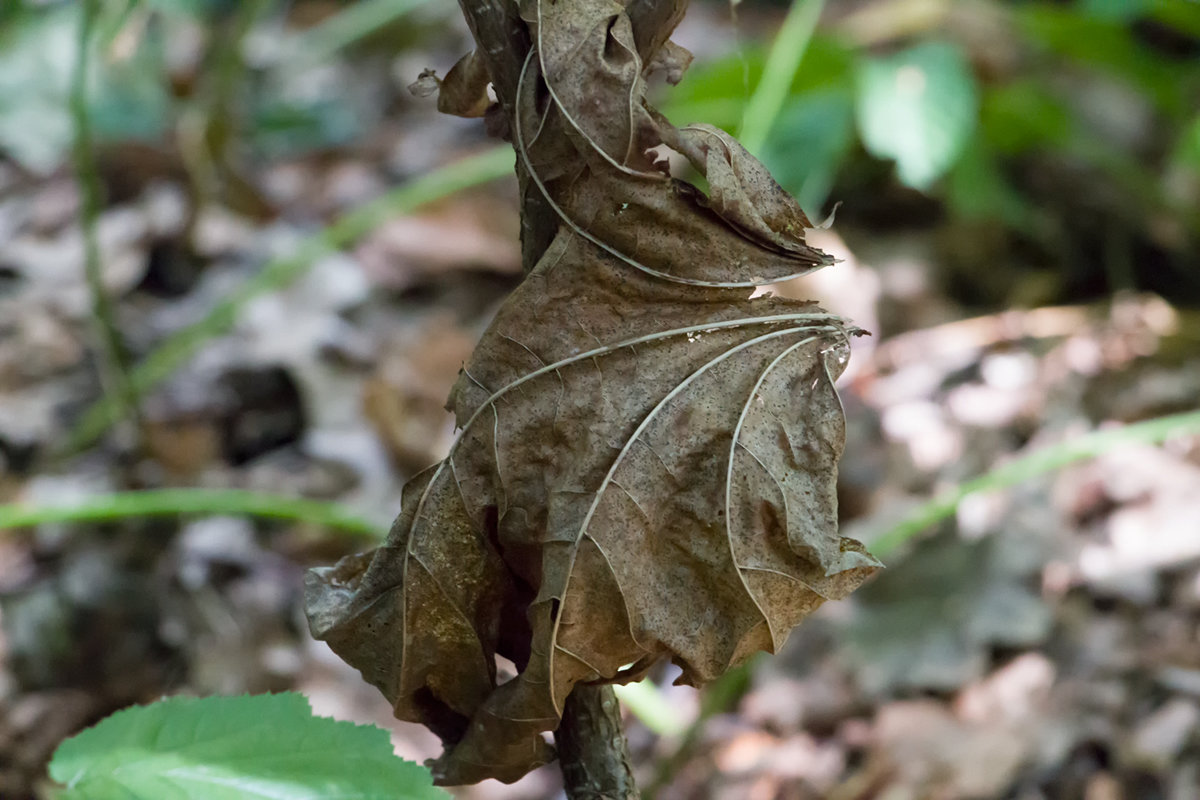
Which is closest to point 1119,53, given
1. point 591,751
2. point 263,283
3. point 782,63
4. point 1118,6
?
point 1118,6

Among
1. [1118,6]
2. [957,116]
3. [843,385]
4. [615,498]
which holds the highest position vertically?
[615,498]

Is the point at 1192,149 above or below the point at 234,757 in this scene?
below

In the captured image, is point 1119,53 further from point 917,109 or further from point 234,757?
point 234,757

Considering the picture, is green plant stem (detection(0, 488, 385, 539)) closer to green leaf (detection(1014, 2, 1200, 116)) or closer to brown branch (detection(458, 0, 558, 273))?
brown branch (detection(458, 0, 558, 273))

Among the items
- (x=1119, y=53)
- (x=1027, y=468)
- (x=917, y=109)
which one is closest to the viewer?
(x=1027, y=468)

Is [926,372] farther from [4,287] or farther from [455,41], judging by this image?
[455,41]

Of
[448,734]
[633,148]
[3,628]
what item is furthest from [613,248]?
[3,628]

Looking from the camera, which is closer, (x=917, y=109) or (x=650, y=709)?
(x=650, y=709)

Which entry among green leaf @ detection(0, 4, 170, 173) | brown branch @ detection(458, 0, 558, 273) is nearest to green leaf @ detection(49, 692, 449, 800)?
brown branch @ detection(458, 0, 558, 273)
